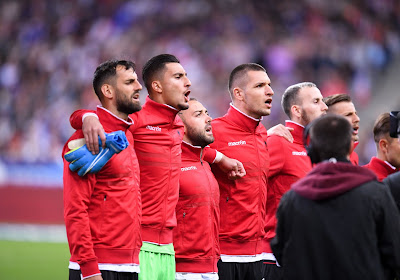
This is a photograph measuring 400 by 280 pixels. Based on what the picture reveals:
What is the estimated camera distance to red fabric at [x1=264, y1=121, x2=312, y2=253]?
630 centimetres

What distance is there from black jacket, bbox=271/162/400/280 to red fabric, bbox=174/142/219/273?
1938mm

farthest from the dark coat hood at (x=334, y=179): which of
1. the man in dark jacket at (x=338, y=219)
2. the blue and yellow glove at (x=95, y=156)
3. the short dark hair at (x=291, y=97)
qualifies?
the short dark hair at (x=291, y=97)

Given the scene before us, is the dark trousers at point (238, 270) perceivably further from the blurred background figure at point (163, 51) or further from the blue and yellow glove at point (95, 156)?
the blurred background figure at point (163, 51)

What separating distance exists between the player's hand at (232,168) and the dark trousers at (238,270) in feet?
2.70

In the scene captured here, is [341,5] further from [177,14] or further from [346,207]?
[346,207]

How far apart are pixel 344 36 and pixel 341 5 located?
0.99 m

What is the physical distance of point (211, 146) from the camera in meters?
6.46

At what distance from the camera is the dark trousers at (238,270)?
20.4 ft

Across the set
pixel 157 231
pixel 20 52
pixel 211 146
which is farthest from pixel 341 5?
pixel 157 231

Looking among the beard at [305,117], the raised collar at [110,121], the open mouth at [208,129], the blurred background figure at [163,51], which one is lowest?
the raised collar at [110,121]

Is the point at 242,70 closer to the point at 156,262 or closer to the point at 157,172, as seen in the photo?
the point at 157,172

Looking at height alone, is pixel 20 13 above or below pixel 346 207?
above

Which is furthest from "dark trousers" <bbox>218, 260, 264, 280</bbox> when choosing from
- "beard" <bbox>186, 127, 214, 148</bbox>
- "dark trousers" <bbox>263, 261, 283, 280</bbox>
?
"beard" <bbox>186, 127, 214, 148</bbox>

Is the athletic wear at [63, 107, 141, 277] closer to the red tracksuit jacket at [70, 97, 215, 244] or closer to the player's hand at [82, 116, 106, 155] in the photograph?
the player's hand at [82, 116, 106, 155]
